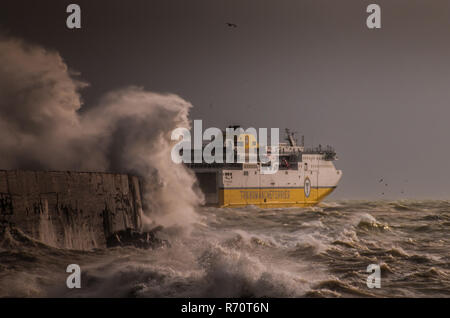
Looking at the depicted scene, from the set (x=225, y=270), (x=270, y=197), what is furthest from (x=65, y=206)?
(x=270, y=197)

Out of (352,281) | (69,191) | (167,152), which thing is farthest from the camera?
(167,152)

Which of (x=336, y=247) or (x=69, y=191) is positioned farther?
(x=336, y=247)

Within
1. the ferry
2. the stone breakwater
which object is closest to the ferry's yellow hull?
the ferry

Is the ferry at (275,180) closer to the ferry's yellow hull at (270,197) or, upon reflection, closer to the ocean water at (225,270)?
the ferry's yellow hull at (270,197)

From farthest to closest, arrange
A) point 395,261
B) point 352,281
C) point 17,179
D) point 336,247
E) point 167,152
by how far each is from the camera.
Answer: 1. point 167,152
2. point 336,247
3. point 395,261
4. point 17,179
5. point 352,281

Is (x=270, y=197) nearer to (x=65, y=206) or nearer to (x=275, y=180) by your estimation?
(x=275, y=180)

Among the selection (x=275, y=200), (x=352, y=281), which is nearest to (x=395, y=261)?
(x=352, y=281)

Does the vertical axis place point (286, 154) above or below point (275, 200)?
above
